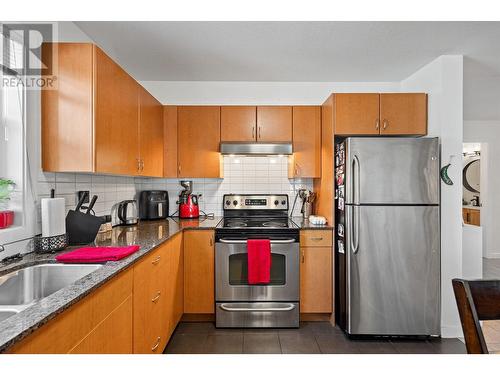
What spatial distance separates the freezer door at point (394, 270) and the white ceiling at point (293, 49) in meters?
1.29

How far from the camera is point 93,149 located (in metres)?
1.80

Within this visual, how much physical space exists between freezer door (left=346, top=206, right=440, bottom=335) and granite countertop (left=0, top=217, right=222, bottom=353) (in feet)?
4.17

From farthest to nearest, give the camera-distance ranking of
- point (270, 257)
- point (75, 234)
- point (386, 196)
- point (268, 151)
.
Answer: point (268, 151), point (270, 257), point (386, 196), point (75, 234)

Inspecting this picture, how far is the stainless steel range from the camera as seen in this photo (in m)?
2.73

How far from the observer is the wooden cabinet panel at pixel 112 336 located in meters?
1.14

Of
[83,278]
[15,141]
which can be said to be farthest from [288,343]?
[15,141]

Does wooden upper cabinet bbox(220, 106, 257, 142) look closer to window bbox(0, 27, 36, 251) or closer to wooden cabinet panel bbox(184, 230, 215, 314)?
wooden cabinet panel bbox(184, 230, 215, 314)

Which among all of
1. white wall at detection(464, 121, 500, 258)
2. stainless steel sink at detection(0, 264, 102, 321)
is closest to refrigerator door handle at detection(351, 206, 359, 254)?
stainless steel sink at detection(0, 264, 102, 321)

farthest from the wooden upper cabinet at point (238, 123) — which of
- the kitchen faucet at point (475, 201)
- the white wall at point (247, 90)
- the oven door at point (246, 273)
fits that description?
the kitchen faucet at point (475, 201)

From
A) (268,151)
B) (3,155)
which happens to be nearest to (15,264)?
(3,155)

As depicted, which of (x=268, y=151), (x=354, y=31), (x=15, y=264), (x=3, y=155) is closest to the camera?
(x=15, y=264)

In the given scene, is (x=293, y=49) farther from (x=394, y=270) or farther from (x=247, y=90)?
(x=394, y=270)
